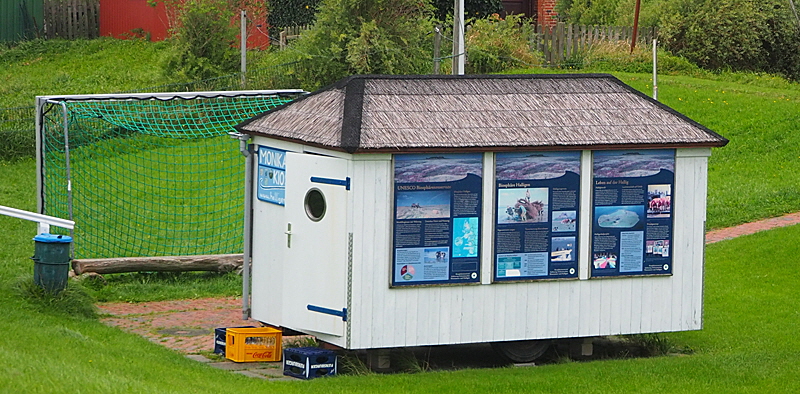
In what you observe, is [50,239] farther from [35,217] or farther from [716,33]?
[716,33]

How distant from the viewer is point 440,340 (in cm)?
1136

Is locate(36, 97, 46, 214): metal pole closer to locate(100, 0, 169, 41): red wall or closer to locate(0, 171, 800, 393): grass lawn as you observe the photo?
locate(0, 171, 800, 393): grass lawn

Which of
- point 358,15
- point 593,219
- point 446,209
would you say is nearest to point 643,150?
point 593,219

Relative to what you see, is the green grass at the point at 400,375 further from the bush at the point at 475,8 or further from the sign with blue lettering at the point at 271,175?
the bush at the point at 475,8

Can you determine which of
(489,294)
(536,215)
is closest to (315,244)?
(489,294)

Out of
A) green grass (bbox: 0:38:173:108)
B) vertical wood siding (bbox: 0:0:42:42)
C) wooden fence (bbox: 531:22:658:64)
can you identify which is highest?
vertical wood siding (bbox: 0:0:42:42)

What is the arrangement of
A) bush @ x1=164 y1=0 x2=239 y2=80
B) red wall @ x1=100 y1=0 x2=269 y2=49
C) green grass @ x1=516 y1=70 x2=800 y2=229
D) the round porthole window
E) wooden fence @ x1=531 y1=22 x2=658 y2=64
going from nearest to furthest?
1. the round porthole window
2. green grass @ x1=516 y1=70 x2=800 y2=229
3. bush @ x1=164 y1=0 x2=239 y2=80
4. wooden fence @ x1=531 y1=22 x2=658 y2=64
5. red wall @ x1=100 y1=0 x2=269 y2=49

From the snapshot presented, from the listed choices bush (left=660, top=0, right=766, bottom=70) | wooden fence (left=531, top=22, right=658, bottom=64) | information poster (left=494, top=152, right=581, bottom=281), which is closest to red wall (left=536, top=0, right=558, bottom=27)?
bush (left=660, top=0, right=766, bottom=70)

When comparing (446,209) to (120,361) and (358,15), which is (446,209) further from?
(358,15)

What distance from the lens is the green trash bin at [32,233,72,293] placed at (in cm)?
1211

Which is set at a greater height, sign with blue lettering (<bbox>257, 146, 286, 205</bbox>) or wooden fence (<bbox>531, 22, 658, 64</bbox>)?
wooden fence (<bbox>531, 22, 658, 64</bbox>)

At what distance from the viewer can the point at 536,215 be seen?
11.6 metres

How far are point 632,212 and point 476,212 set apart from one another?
1.63 m

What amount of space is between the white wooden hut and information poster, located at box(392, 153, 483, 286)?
0.01 meters
